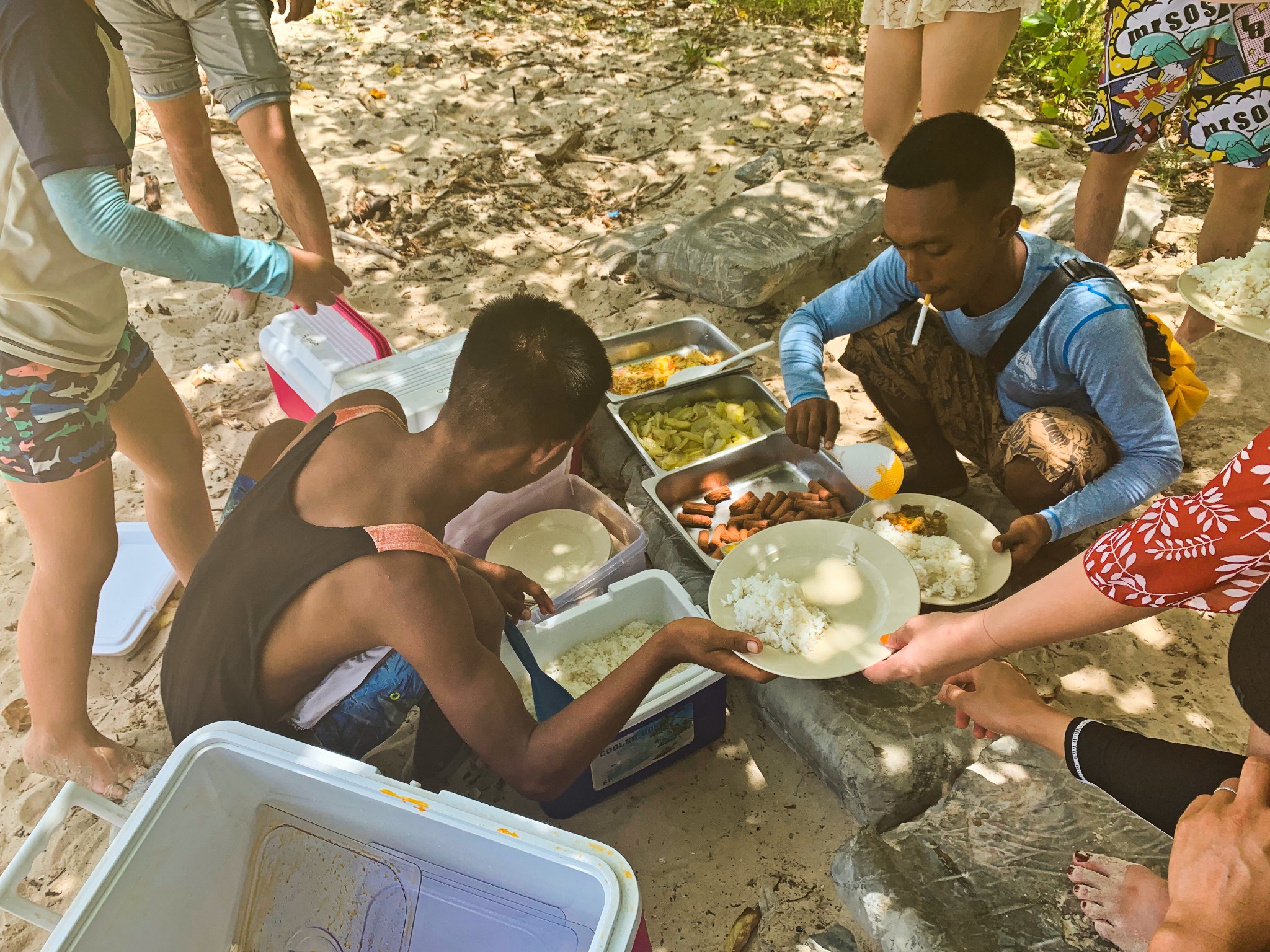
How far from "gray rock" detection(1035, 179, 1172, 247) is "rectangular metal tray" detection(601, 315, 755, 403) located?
5.97ft

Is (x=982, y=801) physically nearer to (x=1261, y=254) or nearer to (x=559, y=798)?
(x=559, y=798)

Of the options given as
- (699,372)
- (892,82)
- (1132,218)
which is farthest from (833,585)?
(1132,218)

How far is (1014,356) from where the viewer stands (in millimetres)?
2482

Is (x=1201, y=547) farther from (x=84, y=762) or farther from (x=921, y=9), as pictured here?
(x=84, y=762)

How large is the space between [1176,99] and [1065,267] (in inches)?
52.4

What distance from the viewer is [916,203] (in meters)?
2.22

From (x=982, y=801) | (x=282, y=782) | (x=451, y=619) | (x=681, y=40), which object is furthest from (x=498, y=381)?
(x=681, y=40)

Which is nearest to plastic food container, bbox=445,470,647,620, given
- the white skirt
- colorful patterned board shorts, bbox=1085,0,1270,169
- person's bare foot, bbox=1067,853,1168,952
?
person's bare foot, bbox=1067,853,1168,952

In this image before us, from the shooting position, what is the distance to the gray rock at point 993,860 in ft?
6.04

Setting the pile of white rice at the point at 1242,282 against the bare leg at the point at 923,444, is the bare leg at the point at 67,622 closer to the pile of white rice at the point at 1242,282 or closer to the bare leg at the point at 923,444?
the bare leg at the point at 923,444

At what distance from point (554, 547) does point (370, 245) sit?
2.64 m

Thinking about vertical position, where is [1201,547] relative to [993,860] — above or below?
above

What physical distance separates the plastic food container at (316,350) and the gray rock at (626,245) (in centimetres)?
170

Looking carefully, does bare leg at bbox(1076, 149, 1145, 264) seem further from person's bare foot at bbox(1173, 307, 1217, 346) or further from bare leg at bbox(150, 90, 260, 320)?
bare leg at bbox(150, 90, 260, 320)
